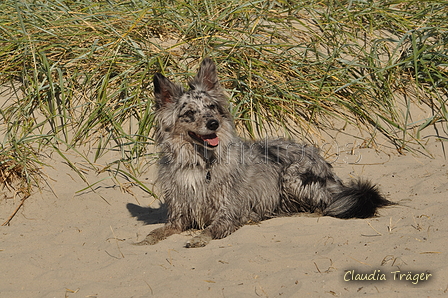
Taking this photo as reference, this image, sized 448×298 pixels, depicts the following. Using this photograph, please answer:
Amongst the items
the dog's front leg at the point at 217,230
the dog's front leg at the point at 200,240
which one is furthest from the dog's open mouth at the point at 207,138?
the dog's front leg at the point at 200,240

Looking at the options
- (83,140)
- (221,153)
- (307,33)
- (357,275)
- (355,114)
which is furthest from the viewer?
(307,33)

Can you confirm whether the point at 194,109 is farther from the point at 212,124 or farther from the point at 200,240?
the point at 200,240

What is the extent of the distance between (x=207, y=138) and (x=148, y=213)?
1.49 metres

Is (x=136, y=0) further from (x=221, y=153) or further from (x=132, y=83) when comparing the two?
(x=221, y=153)

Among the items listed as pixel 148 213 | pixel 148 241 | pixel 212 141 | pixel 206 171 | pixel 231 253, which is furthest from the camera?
pixel 148 213

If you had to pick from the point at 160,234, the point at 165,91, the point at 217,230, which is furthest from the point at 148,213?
the point at 165,91

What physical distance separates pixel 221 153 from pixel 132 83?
257cm

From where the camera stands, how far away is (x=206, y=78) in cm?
550

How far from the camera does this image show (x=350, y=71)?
26.0 ft

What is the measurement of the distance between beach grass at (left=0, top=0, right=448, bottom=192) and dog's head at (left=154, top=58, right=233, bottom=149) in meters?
1.51

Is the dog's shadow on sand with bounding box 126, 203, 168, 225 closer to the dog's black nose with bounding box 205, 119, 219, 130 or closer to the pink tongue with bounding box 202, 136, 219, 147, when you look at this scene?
the pink tongue with bounding box 202, 136, 219, 147

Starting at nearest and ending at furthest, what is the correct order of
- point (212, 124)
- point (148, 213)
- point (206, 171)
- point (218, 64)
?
point (212, 124) → point (206, 171) → point (148, 213) → point (218, 64)

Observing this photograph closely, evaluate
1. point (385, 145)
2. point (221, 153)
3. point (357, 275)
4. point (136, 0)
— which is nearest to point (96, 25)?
point (136, 0)

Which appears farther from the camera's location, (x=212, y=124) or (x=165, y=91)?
(x=165, y=91)
